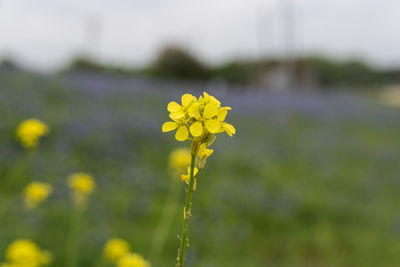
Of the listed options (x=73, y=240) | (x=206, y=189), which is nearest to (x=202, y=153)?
(x=73, y=240)

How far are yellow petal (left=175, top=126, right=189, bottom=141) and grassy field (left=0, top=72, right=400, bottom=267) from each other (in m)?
2.27

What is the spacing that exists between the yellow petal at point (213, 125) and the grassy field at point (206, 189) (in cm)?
233

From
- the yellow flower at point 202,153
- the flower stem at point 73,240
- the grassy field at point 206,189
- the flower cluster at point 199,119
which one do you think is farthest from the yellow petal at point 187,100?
the grassy field at point 206,189

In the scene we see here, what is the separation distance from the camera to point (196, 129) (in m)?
0.76

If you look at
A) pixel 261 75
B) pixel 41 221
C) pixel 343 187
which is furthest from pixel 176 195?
pixel 261 75

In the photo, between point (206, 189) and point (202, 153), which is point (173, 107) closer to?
point (202, 153)

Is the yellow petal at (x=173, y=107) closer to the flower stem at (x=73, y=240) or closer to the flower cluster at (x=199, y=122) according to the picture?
the flower cluster at (x=199, y=122)

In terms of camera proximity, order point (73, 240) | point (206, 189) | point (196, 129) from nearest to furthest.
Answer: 1. point (196, 129)
2. point (73, 240)
3. point (206, 189)

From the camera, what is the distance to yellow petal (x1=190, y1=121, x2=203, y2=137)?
2.48 feet

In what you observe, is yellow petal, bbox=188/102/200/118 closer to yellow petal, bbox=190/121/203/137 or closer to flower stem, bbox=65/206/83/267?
yellow petal, bbox=190/121/203/137

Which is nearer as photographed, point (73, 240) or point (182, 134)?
point (182, 134)

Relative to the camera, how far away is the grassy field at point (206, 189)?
3.51m

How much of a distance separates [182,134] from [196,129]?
1.9 inches

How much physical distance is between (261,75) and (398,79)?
1244 centimetres
